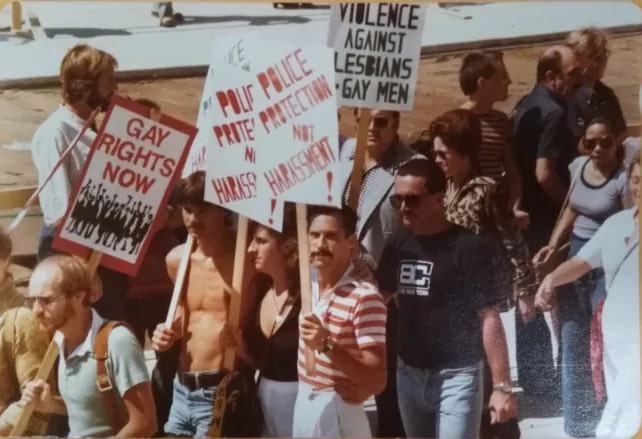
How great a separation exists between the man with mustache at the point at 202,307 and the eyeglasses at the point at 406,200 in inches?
11.2

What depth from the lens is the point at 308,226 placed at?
1.33m

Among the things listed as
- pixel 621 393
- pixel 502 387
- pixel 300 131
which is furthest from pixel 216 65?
pixel 621 393

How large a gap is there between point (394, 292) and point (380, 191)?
177 mm

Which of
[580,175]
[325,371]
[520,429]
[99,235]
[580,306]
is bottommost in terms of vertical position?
[520,429]

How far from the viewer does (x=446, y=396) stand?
1.32m

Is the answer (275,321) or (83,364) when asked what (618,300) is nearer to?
(275,321)

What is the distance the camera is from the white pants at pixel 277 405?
52.7 inches

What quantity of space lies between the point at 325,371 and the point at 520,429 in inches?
14.1

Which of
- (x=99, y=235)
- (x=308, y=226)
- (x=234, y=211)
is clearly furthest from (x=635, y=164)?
(x=99, y=235)

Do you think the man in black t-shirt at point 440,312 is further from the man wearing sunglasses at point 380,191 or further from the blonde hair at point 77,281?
the blonde hair at point 77,281

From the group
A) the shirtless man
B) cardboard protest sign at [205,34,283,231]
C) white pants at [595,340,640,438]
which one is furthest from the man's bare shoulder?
white pants at [595,340,640,438]

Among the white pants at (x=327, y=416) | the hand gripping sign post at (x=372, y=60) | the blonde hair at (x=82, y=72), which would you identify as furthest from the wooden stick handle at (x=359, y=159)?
the blonde hair at (x=82, y=72)

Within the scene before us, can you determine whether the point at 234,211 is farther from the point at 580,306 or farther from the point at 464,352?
the point at 580,306

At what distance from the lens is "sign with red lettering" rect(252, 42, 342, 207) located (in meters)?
1.33
